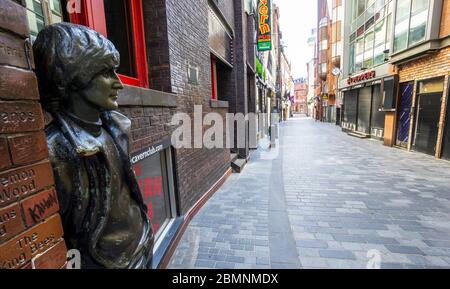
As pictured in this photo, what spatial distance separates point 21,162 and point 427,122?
36.9 ft

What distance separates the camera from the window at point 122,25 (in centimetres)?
201

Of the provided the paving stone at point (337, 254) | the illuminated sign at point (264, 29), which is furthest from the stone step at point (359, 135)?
the paving stone at point (337, 254)

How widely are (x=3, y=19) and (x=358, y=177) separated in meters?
7.14

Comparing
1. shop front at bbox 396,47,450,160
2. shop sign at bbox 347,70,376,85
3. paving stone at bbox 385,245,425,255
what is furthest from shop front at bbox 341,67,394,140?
paving stone at bbox 385,245,425,255

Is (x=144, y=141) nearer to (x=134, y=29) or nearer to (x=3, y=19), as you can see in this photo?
(x=134, y=29)

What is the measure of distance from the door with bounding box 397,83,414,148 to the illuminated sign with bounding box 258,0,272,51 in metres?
6.15

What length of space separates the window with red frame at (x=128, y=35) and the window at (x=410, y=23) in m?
10.00

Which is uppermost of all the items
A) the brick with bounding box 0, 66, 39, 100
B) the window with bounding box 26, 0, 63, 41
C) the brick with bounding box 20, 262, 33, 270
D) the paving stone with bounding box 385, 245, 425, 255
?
the window with bounding box 26, 0, 63, 41

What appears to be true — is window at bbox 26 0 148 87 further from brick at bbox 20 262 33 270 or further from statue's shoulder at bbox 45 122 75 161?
brick at bbox 20 262 33 270

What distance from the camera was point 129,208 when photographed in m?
1.48

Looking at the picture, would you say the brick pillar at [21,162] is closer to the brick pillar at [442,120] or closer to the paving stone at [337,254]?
the paving stone at [337,254]

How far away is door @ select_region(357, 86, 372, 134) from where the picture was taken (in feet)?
45.6
